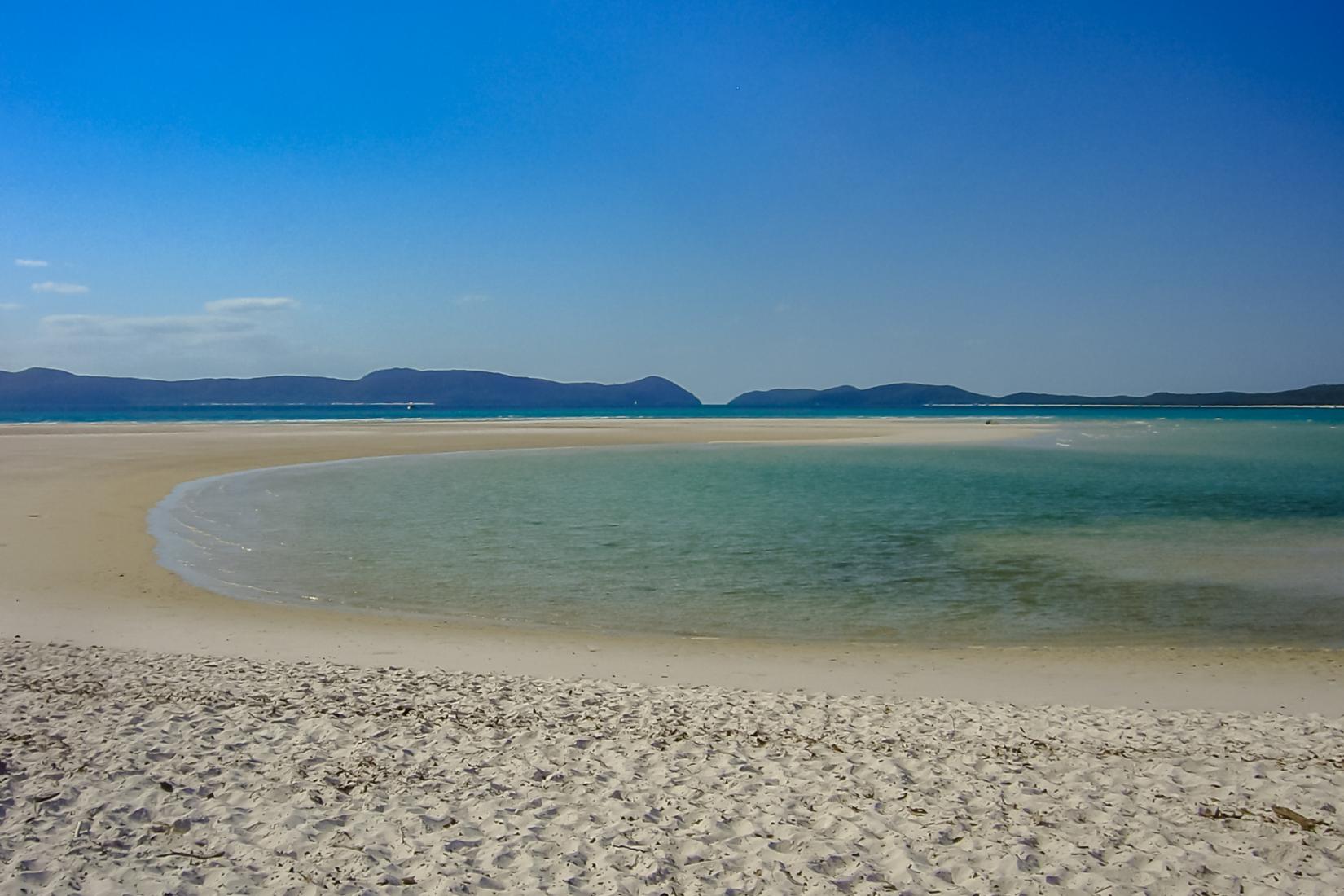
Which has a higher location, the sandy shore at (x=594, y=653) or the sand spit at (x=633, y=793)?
the sand spit at (x=633, y=793)

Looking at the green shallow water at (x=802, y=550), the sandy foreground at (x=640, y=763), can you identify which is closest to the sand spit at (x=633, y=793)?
the sandy foreground at (x=640, y=763)

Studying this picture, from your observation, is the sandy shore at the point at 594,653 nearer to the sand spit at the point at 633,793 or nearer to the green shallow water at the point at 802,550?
the green shallow water at the point at 802,550

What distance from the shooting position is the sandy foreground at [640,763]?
16.1ft

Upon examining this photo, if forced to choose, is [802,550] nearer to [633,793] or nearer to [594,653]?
[594,653]

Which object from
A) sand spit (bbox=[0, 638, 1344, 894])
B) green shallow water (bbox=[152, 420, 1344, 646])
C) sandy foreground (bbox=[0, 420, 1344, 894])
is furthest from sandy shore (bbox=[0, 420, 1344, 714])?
sand spit (bbox=[0, 638, 1344, 894])

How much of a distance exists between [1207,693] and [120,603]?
12835 millimetres

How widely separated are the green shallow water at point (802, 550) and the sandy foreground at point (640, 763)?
148 centimetres

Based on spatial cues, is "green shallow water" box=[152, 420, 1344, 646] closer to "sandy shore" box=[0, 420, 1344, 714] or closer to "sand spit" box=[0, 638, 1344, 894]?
"sandy shore" box=[0, 420, 1344, 714]

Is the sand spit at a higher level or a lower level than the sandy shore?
higher

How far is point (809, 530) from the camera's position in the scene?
19.4m

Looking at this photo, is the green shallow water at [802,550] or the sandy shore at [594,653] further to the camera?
the green shallow water at [802,550]

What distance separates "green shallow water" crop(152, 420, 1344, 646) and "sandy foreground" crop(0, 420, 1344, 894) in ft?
4.86

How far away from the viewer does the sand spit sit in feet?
15.9

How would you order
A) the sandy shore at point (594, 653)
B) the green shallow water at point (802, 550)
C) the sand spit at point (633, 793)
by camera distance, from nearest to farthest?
the sand spit at point (633, 793) → the sandy shore at point (594, 653) → the green shallow water at point (802, 550)
